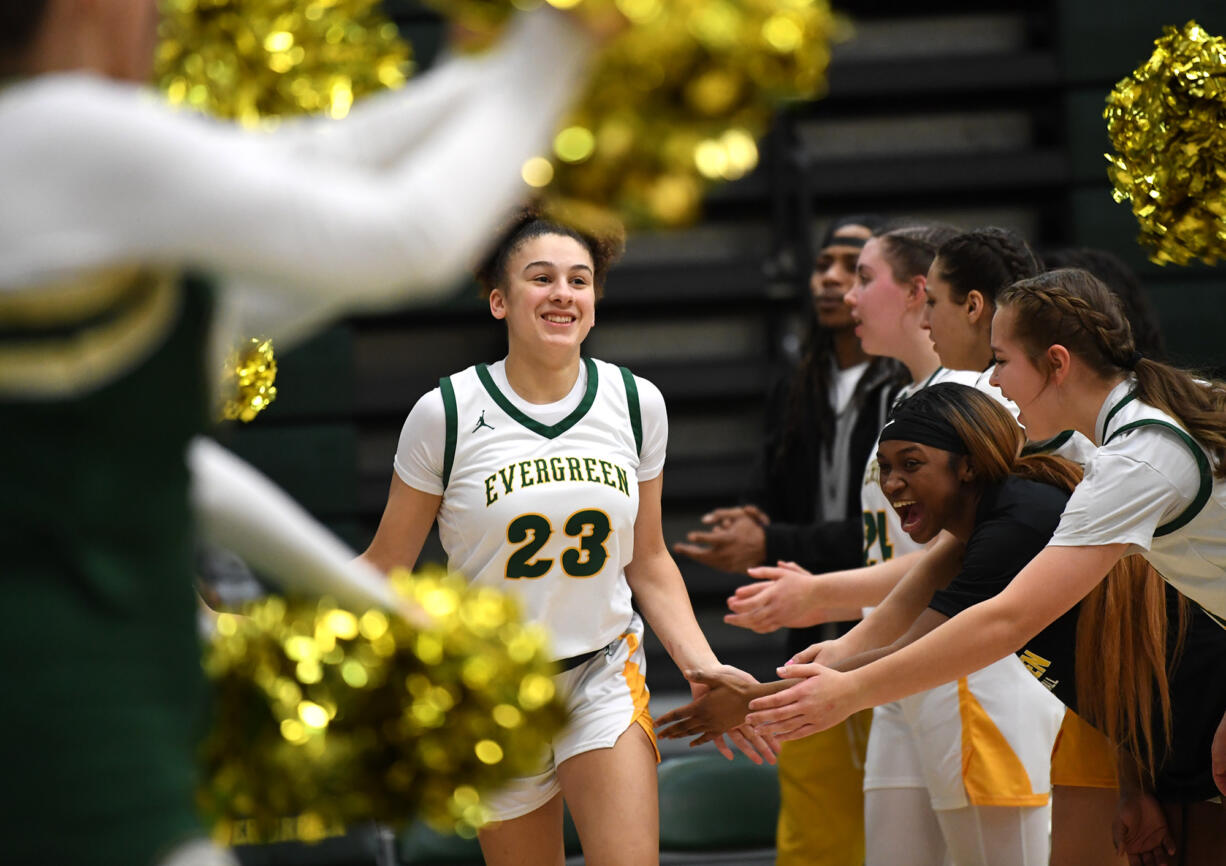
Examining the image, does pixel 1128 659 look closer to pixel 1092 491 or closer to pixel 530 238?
pixel 1092 491

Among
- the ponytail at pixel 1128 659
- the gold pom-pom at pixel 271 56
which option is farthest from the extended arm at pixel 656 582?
the gold pom-pom at pixel 271 56

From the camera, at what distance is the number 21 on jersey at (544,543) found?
332 centimetres

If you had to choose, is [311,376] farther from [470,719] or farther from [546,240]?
[470,719]

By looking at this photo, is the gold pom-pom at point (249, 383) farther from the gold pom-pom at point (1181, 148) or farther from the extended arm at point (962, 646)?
the gold pom-pom at point (1181, 148)

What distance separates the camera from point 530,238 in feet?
11.9

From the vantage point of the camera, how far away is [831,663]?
334 centimetres

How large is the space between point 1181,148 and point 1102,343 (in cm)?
41

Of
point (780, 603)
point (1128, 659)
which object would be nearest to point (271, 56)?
point (1128, 659)

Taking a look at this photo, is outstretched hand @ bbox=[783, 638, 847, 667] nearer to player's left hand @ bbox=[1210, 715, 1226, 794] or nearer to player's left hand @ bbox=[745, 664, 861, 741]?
player's left hand @ bbox=[745, 664, 861, 741]

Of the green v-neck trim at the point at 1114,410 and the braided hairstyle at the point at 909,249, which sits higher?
the braided hairstyle at the point at 909,249

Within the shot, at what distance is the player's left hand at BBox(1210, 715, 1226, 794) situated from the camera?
9.48 feet

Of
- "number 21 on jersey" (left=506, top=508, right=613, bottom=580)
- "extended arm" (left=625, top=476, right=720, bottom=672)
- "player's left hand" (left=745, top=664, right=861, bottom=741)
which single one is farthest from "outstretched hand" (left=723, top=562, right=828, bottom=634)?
"player's left hand" (left=745, top=664, right=861, bottom=741)

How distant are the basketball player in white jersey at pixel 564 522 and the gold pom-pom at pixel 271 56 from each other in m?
1.67

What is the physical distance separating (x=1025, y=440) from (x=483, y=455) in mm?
1242
